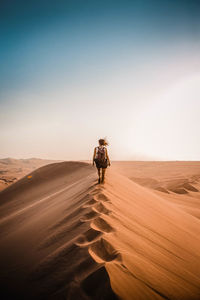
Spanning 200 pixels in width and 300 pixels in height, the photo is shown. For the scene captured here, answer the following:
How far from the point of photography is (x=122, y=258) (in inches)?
70.6

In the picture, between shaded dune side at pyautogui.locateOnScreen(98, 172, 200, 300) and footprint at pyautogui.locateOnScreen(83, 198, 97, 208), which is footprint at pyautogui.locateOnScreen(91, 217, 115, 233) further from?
footprint at pyautogui.locateOnScreen(83, 198, 97, 208)

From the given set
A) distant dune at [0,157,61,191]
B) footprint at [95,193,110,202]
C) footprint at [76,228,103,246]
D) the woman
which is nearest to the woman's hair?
the woman

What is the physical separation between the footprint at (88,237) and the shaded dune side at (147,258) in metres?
0.13

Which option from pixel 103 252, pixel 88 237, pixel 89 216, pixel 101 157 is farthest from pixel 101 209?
pixel 101 157

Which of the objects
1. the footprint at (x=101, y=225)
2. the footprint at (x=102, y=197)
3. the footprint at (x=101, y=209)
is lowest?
the footprint at (x=101, y=225)

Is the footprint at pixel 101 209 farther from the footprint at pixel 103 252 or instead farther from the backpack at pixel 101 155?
the backpack at pixel 101 155

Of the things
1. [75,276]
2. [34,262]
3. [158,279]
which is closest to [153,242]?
Answer: [158,279]

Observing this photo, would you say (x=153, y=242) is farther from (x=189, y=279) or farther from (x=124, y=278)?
(x=124, y=278)

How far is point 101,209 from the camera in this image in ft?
9.68

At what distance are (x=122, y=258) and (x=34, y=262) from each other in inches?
45.9

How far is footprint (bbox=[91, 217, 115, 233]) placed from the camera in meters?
2.35

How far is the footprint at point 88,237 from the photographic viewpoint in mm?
2110

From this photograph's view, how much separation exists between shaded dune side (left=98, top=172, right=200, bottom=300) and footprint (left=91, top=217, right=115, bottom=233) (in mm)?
66

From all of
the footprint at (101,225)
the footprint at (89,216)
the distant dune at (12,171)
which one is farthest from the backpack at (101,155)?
the distant dune at (12,171)
